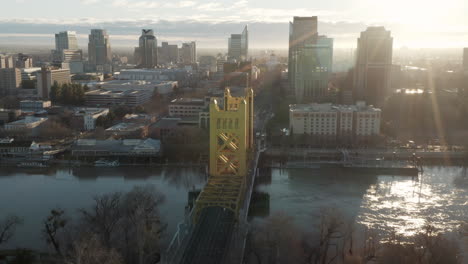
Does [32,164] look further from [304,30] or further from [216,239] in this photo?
[304,30]

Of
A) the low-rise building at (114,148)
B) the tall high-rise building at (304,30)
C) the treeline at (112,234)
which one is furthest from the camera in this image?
the tall high-rise building at (304,30)

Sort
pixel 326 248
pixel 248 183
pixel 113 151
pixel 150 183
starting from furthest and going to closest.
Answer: pixel 113 151 → pixel 150 183 → pixel 248 183 → pixel 326 248

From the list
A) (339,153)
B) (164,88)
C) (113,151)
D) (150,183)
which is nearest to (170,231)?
(150,183)

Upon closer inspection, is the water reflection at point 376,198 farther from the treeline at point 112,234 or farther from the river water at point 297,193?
the treeline at point 112,234

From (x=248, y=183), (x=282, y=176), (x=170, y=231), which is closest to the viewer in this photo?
(x=170, y=231)

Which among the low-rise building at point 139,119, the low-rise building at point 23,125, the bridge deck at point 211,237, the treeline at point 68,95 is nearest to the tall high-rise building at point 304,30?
the treeline at point 68,95

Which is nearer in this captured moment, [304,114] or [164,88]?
[304,114]

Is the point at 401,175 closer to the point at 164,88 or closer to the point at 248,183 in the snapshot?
the point at 248,183
